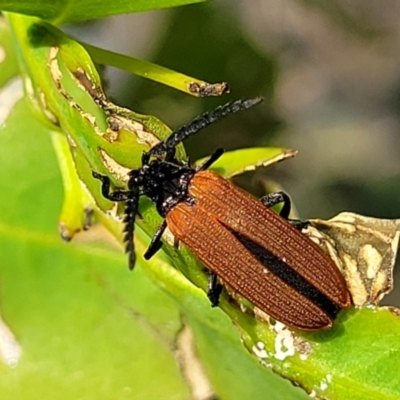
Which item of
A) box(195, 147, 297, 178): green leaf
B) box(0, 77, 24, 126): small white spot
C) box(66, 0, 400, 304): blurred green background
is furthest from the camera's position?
box(66, 0, 400, 304): blurred green background

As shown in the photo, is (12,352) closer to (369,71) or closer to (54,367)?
(54,367)

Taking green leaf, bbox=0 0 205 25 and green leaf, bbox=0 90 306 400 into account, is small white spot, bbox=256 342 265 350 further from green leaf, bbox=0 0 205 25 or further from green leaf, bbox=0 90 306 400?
green leaf, bbox=0 0 205 25

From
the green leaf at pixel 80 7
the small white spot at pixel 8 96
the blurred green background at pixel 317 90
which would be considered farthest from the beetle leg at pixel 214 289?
the blurred green background at pixel 317 90

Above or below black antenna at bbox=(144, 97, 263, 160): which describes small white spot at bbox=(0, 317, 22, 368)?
below

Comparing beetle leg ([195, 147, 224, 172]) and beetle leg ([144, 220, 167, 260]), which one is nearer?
beetle leg ([144, 220, 167, 260])

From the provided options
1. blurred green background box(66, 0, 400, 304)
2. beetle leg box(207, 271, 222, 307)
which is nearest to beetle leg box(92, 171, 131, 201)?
beetle leg box(207, 271, 222, 307)

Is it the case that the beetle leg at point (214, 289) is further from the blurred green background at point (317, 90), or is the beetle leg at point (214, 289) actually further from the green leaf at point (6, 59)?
the blurred green background at point (317, 90)

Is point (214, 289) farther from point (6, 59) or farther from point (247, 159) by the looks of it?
point (6, 59)
